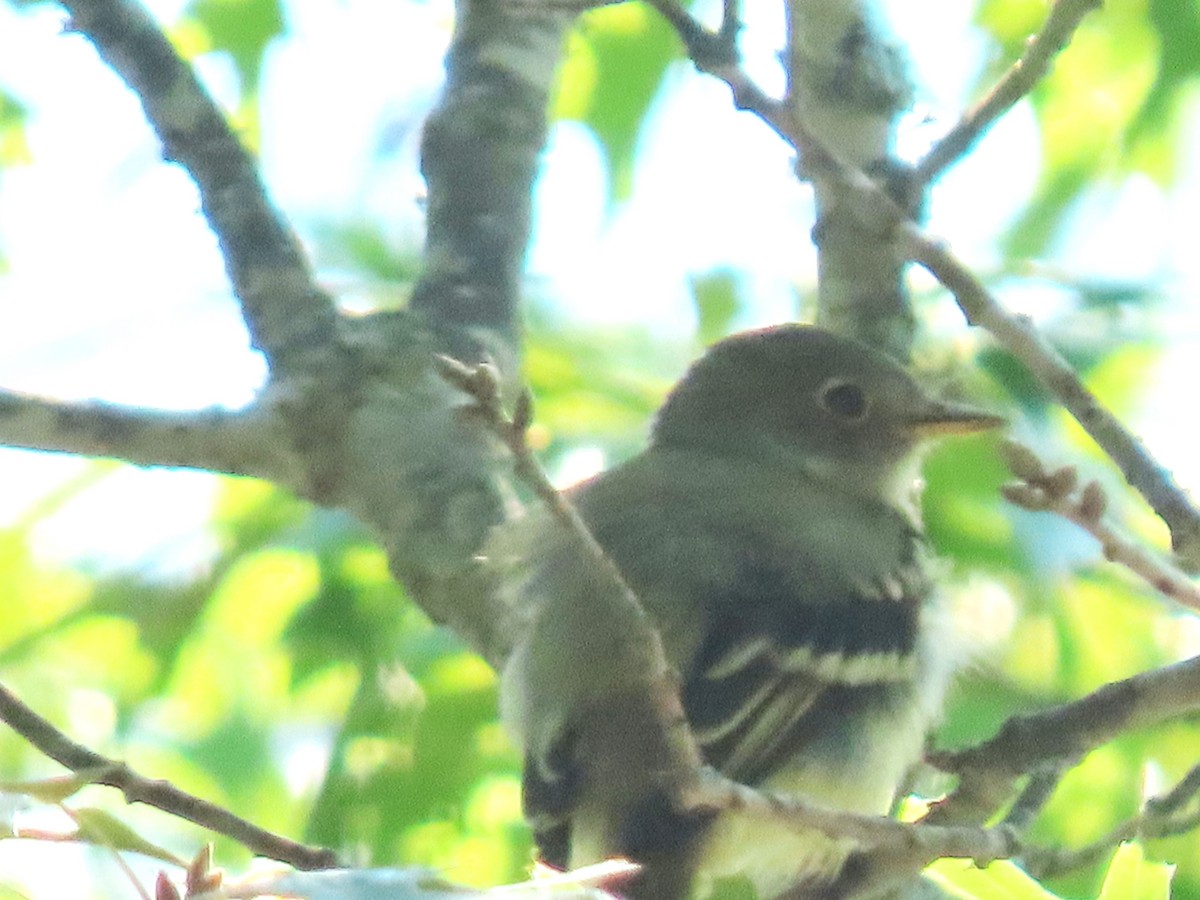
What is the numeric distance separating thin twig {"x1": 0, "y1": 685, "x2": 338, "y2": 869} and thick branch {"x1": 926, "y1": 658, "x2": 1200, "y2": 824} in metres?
0.90

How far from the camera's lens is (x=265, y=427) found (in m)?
3.21

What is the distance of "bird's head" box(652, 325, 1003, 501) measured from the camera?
380 centimetres

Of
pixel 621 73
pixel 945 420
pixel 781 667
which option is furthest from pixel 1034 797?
pixel 621 73

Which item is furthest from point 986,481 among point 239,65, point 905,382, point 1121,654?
point 239,65

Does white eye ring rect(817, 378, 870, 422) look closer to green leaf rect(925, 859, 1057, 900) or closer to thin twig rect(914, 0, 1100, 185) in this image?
thin twig rect(914, 0, 1100, 185)

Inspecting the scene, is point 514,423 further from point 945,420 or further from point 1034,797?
point 945,420

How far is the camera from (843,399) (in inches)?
153

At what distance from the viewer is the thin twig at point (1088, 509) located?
2.01 m

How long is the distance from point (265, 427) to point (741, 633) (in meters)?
0.96

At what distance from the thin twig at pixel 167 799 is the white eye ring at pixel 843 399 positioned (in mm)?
1916

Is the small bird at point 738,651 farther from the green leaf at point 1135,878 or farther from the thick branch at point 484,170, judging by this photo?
the green leaf at point 1135,878

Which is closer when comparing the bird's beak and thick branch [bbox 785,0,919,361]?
thick branch [bbox 785,0,919,361]

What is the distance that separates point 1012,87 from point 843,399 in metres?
1.27

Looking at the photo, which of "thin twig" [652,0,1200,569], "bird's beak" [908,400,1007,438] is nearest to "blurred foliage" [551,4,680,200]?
"bird's beak" [908,400,1007,438]
